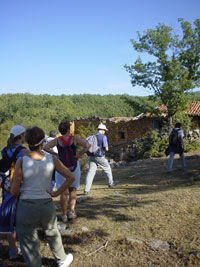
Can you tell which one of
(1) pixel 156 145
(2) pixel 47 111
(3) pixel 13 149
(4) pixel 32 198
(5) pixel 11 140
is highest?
(2) pixel 47 111

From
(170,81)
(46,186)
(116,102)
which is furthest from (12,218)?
(116,102)

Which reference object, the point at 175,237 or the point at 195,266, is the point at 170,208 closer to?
the point at 175,237

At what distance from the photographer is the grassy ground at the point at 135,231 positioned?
3.19 metres

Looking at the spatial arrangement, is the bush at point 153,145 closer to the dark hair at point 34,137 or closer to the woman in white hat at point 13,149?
the woman in white hat at point 13,149

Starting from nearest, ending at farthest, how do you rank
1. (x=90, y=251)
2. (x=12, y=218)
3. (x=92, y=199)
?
(x=12, y=218) < (x=90, y=251) < (x=92, y=199)

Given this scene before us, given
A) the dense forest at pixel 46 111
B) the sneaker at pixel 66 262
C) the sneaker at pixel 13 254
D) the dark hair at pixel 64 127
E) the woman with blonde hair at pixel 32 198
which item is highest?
the dense forest at pixel 46 111

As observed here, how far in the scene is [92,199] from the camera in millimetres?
5789

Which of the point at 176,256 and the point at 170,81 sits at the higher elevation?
the point at 170,81

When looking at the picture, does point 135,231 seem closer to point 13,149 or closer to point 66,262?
point 66,262

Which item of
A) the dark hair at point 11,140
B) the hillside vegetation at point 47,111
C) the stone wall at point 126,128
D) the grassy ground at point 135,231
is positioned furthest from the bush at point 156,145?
the hillside vegetation at point 47,111

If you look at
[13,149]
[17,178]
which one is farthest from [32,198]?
[13,149]

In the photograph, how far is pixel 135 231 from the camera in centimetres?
386

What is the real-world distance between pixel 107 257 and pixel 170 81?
1475cm

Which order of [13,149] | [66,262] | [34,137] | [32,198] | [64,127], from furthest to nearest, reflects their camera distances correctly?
[64,127]
[13,149]
[66,262]
[34,137]
[32,198]
